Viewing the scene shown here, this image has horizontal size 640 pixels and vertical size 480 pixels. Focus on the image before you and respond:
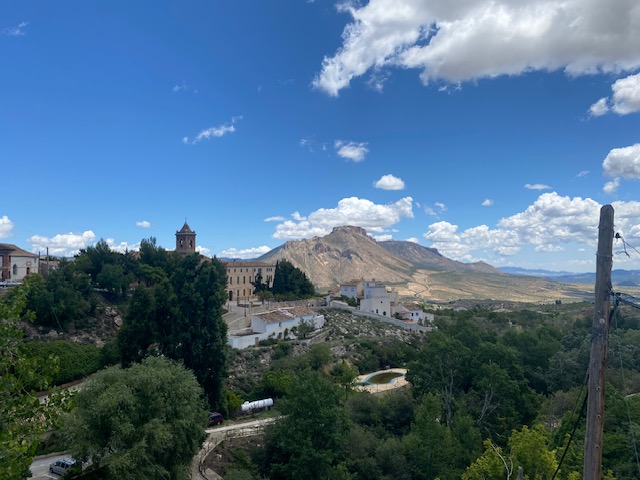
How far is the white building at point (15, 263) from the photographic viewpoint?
149ft

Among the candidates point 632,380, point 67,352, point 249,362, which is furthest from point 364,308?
point 67,352

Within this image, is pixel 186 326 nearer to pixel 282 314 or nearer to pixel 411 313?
pixel 282 314

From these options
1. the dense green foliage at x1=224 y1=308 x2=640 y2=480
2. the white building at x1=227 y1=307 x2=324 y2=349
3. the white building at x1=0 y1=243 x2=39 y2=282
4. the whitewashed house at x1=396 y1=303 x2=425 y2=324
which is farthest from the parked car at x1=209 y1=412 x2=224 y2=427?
the whitewashed house at x1=396 y1=303 x2=425 y2=324

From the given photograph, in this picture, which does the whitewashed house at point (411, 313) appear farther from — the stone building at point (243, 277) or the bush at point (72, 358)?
the bush at point (72, 358)

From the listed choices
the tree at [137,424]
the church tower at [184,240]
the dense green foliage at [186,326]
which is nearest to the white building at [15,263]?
the church tower at [184,240]

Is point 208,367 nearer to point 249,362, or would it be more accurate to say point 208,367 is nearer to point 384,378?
point 249,362

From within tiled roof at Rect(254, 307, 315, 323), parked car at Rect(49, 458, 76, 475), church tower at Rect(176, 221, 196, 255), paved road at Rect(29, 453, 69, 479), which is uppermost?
church tower at Rect(176, 221, 196, 255)

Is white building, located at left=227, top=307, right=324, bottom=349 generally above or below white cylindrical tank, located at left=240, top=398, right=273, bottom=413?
above

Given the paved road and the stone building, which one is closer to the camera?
the paved road

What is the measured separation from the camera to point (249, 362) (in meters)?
40.5

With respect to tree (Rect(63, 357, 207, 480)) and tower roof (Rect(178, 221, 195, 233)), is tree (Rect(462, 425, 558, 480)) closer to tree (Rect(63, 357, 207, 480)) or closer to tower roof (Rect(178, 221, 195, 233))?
tree (Rect(63, 357, 207, 480))

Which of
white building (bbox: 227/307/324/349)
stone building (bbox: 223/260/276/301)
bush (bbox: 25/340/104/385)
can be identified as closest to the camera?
bush (bbox: 25/340/104/385)

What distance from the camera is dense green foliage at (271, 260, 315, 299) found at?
67069 millimetres

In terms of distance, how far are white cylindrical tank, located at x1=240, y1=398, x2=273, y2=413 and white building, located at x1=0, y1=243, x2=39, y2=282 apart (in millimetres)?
29656
